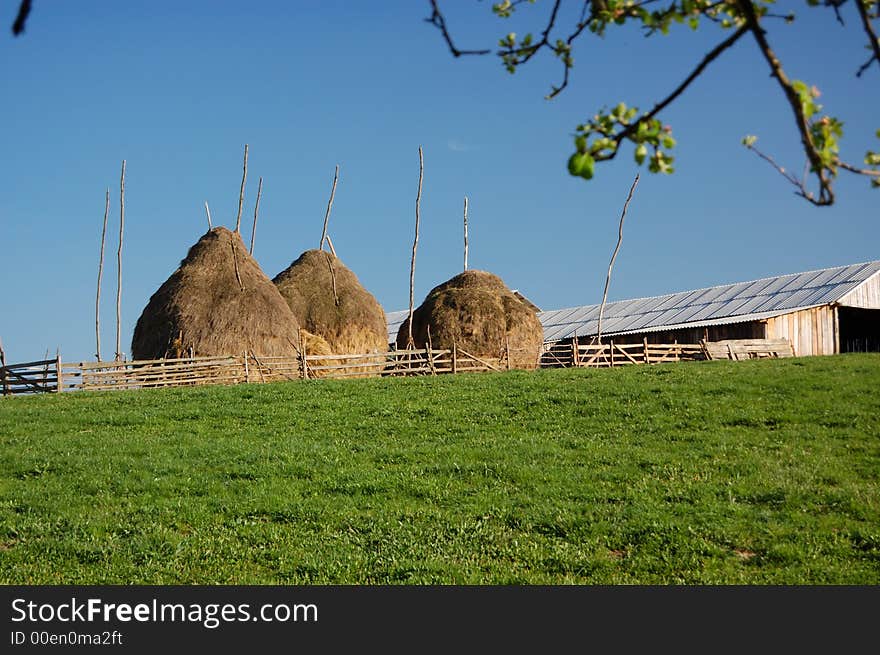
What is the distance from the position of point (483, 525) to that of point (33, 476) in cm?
888

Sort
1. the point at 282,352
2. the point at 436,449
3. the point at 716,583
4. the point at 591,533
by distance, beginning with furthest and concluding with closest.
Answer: the point at 282,352
the point at 436,449
the point at 591,533
the point at 716,583

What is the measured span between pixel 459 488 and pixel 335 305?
28.6 meters

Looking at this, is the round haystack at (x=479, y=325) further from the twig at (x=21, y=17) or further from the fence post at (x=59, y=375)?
the twig at (x=21, y=17)

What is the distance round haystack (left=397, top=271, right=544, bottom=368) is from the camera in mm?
39375

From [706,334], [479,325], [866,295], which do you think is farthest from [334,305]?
[866,295]

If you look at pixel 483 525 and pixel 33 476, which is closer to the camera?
pixel 483 525

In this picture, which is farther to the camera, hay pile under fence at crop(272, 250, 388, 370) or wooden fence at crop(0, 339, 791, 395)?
hay pile under fence at crop(272, 250, 388, 370)

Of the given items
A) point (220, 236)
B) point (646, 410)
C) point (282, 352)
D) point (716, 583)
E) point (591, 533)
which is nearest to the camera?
point (716, 583)

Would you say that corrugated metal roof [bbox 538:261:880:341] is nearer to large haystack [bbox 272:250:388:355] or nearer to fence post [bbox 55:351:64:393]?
large haystack [bbox 272:250:388:355]

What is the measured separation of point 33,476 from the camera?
16609 millimetres

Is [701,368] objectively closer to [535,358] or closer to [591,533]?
[535,358]

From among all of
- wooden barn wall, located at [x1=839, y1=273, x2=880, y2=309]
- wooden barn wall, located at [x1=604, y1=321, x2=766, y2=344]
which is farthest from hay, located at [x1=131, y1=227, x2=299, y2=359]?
wooden barn wall, located at [x1=839, y1=273, x2=880, y2=309]

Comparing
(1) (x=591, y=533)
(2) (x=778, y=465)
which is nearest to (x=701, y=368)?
(2) (x=778, y=465)

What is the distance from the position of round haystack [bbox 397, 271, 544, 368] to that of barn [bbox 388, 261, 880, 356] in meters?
9.43
